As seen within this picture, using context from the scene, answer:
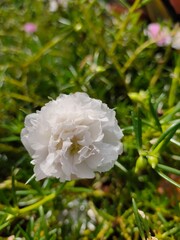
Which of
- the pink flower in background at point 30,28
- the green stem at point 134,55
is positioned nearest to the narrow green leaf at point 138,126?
the green stem at point 134,55

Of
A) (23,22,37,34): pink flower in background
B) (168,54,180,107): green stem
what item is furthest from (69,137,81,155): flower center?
(23,22,37,34): pink flower in background

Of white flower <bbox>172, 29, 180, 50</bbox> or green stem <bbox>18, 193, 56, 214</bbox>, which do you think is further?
white flower <bbox>172, 29, 180, 50</bbox>

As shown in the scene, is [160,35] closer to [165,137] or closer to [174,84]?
[174,84]

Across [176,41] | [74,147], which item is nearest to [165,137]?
[74,147]

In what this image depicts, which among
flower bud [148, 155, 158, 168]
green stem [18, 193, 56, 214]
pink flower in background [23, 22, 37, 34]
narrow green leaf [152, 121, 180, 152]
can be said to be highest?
narrow green leaf [152, 121, 180, 152]

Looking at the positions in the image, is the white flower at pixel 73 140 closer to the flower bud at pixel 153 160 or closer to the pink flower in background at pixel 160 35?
the flower bud at pixel 153 160

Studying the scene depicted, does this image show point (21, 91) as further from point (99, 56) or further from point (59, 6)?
point (59, 6)

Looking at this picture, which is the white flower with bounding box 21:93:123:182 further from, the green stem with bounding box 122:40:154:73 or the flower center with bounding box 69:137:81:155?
the green stem with bounding box 122:40:154:73
